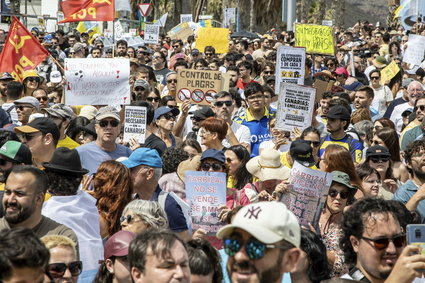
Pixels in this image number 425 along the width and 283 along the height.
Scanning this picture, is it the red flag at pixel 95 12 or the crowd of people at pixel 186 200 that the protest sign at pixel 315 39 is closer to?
the red flag at pixel 95 12

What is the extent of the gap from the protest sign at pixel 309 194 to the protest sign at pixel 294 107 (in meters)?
3.44

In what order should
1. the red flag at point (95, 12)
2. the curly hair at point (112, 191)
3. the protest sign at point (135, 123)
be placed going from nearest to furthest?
the curly hair at point (112, 191)
the protest sign at point (135, 123)
the red flag at point (95, 12)

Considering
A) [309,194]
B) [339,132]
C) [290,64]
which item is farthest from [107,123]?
[290,64]

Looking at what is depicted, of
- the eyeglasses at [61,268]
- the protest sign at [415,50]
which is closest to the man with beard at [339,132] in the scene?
the eyeglasses at [61,268]

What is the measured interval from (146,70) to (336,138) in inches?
213

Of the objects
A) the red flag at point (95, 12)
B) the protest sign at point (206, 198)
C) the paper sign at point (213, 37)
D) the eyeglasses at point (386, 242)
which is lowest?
the protest sign at point (206, 198)

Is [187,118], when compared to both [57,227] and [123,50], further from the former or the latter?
[123,50]

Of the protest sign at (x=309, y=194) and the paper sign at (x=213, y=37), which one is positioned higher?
the paper sign at (x=213, y=37)

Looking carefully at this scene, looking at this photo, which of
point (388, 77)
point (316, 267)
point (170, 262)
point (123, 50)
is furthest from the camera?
point (123, 50)

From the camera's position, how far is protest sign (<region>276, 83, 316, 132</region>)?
10.5 meters

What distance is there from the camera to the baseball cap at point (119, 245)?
5.38 meters

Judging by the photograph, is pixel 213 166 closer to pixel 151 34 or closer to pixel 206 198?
pixel 206 198

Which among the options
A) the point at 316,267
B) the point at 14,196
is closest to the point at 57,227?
the point at 14,196

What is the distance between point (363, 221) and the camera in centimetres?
502
